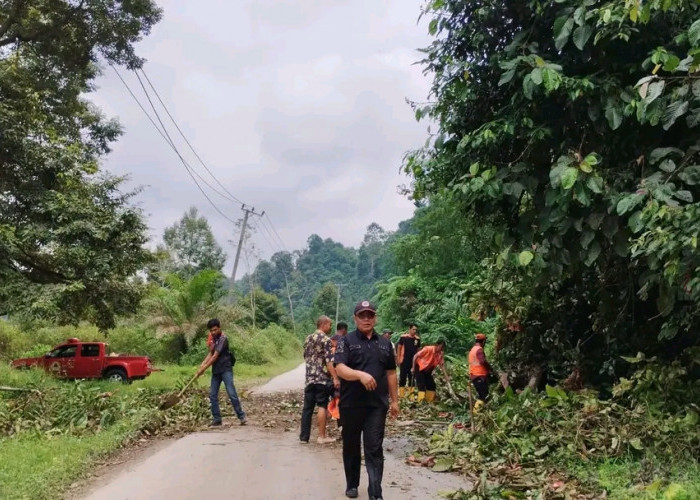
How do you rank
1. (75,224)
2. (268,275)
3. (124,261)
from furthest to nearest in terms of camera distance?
(268,275)
(124,261)
(75,224)

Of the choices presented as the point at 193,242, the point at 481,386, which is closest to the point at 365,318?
the point at 481,386

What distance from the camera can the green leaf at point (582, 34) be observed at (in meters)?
5.87

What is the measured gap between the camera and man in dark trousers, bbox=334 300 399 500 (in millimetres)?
5254

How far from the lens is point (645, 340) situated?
26.3ft

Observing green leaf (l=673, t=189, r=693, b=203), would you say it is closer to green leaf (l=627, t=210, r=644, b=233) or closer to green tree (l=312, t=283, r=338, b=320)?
green leaf (l=627, t=210, r=644, b=233)

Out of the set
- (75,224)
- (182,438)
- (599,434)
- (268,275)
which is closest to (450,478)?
(599,434)

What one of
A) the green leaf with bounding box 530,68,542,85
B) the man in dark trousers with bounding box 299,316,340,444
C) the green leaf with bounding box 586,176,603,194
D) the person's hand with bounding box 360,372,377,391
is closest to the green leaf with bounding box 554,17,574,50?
the green leaf with bounding box 530,68,542,85

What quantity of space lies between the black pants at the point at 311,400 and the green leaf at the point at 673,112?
535cm

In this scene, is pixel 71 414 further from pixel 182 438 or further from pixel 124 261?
pixel 124 261

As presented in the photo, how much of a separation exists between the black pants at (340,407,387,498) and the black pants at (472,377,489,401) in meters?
4.96

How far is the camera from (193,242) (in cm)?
6019

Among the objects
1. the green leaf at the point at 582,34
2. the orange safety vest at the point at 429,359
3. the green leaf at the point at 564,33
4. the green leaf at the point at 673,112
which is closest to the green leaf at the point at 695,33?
the green leaf at the point at 673,112

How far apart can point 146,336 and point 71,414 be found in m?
18.9

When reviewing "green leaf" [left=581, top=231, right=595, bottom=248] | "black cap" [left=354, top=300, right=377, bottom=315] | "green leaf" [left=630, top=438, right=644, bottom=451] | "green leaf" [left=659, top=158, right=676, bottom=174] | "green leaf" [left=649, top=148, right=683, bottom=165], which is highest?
"green leaf" [left=649, top=148, right=683, bottom=165]
